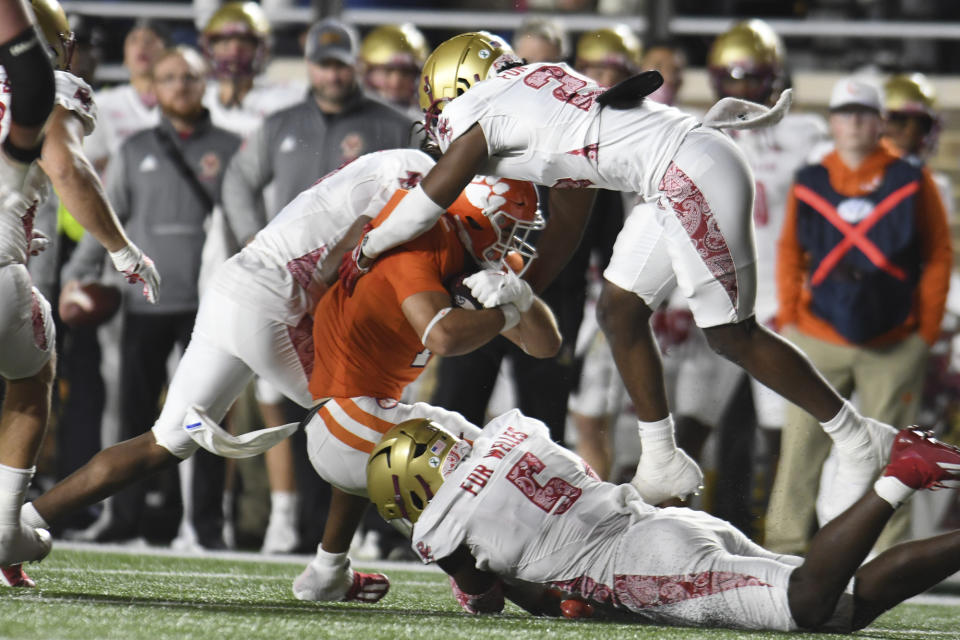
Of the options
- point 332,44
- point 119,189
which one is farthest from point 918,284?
point 119,189

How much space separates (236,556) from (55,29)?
7.71 ft

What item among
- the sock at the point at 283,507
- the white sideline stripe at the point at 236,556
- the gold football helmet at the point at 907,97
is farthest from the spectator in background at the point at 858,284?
the sock at the point at 283,507

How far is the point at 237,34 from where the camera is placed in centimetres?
679

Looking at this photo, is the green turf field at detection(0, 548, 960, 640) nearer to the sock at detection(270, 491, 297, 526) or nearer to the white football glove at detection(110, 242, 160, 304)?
the white football glove at detection(110, 242, 160, 304)

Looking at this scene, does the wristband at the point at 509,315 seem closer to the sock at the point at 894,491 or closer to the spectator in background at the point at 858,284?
the sock at the point at 894,491

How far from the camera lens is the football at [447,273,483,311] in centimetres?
391

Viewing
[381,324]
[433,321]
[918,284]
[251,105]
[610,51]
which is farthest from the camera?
[251,105]

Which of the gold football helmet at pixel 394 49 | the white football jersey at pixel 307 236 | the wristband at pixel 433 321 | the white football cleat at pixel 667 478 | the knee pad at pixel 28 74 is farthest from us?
the gold football helmet at pixel 394 49

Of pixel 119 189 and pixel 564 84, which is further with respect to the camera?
pixel 119 189

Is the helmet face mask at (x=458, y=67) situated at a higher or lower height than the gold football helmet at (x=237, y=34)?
higher

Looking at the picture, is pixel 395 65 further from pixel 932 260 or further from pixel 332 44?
pixel 932 260

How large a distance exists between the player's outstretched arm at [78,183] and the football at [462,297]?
89 centimetres

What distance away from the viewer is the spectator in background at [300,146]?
5992mm

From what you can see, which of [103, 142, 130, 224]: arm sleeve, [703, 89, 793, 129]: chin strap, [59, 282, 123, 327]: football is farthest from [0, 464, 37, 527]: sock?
[103, 142, 130, 224]: arm sleeve
